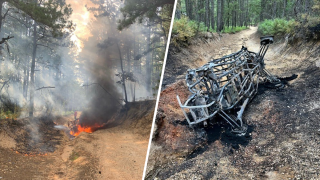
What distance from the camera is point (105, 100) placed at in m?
11.4

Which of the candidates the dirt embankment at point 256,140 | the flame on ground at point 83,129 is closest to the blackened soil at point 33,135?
the flame on ground at point 83,129

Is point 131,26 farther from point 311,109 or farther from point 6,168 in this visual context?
point 311,109

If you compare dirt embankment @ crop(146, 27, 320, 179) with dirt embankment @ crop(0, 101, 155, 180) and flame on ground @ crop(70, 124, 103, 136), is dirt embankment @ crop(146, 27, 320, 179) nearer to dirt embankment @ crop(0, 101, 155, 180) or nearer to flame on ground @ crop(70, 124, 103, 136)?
dirt embankment @ crop(0, 101, 155, 180)

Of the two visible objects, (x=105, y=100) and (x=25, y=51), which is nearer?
(x=25, y=51)

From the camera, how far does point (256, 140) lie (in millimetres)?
5797

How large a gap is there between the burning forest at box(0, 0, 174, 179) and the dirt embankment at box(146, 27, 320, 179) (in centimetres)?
187

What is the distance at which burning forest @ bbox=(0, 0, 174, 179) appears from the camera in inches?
275

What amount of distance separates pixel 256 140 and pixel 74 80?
27.1ft

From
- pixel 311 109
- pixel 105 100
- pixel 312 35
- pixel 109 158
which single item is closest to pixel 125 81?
pixel 105 100

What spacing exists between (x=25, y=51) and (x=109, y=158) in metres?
5.79

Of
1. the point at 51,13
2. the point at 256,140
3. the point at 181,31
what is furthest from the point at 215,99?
the point at 181,31

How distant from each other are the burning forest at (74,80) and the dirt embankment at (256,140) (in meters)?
1.87

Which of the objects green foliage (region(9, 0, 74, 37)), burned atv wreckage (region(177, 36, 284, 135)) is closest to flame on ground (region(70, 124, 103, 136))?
green foliage (region(9, 0, 74, 37))

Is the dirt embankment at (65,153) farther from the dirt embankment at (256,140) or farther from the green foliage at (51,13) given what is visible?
the green foliage at (51,13)
